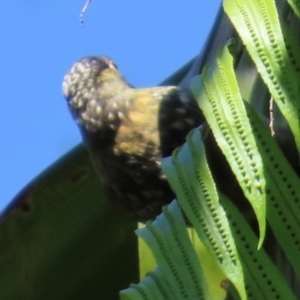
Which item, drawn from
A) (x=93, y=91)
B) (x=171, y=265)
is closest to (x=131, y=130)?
(x=93, y=91)

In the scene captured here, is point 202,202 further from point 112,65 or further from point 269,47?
point 112,65

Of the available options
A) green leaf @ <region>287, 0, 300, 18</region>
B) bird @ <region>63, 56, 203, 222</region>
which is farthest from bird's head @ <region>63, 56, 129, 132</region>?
green leaf @ <region>287, 0, 300, 18</region>

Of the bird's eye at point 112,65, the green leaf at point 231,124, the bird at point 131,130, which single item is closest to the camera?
the green leaf at point 231,124

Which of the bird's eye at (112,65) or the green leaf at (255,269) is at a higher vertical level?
the bird's eye at (112,65)

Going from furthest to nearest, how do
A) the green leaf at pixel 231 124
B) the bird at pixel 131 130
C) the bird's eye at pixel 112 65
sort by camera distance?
1. the bird's eye at pixel 112 65
2. the bird at pixel 131 130
3. the green leaf at pixel 231 124

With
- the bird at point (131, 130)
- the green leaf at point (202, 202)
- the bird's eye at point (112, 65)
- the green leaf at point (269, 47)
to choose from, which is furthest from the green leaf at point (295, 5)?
the bird's eye at point (112, 65)

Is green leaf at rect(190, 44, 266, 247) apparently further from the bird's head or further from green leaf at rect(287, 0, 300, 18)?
the bird's head

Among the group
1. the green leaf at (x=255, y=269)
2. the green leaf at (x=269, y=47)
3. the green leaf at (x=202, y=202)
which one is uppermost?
the green leaf at (x=269, y=47)

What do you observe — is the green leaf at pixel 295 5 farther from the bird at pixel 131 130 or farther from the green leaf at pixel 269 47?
the bird at pixel 131 130
